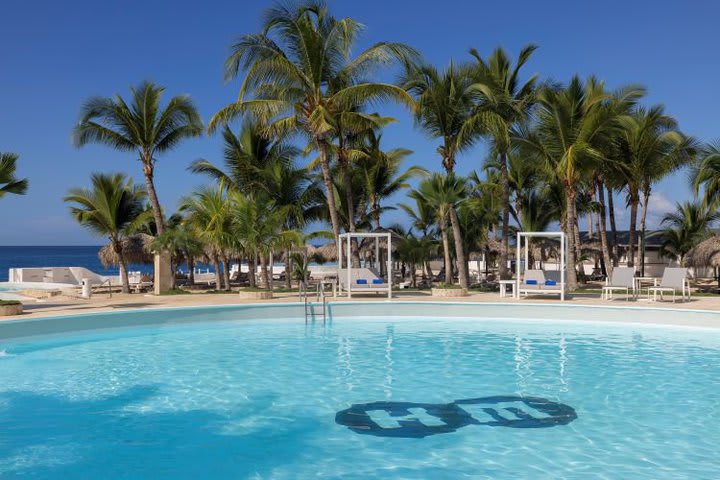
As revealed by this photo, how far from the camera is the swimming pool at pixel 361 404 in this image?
4.31m

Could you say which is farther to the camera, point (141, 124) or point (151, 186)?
point (151, 186)

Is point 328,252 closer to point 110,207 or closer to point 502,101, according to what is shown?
point 110,207

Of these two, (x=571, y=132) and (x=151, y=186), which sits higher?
(x=571, y=132)

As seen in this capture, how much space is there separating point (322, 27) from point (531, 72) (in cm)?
767

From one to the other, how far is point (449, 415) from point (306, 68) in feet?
42.0

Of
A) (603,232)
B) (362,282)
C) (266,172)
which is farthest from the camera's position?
(266,172)

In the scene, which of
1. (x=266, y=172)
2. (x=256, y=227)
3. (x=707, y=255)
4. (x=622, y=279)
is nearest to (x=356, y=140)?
(x=266, y=172)

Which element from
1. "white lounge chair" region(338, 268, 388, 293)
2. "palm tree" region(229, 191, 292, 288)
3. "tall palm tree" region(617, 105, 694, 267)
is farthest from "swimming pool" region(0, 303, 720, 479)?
"tall palm tree" region(617, 105, 694, 267)

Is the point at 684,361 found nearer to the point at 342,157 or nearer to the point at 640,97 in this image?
the point at 342,157

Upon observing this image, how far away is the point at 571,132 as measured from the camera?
1762 cm

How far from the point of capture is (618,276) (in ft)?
A: 45.2

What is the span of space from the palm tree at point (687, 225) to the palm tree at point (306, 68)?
14.2m

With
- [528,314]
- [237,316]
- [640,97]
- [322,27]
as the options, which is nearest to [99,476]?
[237,316]

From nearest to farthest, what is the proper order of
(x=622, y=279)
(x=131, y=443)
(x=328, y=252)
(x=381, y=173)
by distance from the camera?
(x=131, y=443)
(x=622, y=279)
(x=381, y=173)
(x=328, y=252)
